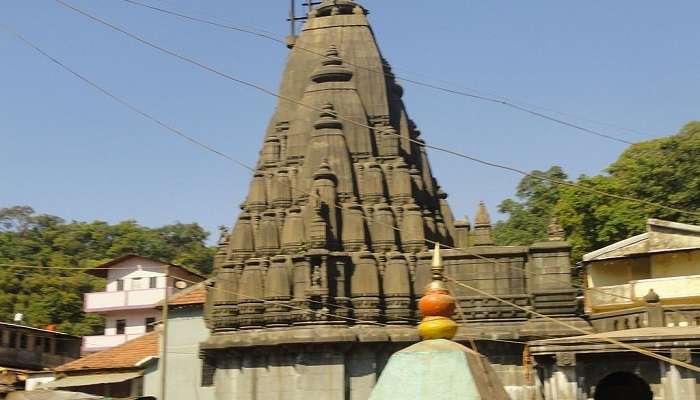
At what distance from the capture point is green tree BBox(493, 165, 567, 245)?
169 ft

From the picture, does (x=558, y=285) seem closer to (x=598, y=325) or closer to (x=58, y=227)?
(x=598, y=325)

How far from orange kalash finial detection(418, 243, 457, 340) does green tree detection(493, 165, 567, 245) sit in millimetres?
47278

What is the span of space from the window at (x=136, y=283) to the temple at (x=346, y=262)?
732 inches

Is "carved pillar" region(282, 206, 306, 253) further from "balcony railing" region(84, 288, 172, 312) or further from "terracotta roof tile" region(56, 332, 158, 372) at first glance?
"balcony railing" region(84, 288, 172, 312)

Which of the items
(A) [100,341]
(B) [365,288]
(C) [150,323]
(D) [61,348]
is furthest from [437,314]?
(D) [61,348]

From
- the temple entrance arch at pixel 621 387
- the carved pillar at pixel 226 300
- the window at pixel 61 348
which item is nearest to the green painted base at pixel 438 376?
the temple entrance arch at pixel 621 387

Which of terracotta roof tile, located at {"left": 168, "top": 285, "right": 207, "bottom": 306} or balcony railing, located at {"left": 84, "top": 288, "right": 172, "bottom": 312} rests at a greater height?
balcony railing, located at {"left": 84, "top": 288, "right": 172, "bottom": 312}

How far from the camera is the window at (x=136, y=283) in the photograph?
1973 inches

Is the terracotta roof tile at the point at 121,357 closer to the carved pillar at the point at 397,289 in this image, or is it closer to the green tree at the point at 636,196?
the carved pillar at the point at 397,289

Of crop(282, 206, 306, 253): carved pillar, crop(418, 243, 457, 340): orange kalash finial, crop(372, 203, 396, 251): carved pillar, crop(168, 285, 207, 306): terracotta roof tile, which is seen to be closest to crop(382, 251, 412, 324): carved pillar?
crop(372, 203, 396, 251): carved pillar

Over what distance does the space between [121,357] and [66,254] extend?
109ft

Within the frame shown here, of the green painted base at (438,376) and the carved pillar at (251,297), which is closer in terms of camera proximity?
the green painted base at (438,376)

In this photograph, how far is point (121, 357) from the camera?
3700cm

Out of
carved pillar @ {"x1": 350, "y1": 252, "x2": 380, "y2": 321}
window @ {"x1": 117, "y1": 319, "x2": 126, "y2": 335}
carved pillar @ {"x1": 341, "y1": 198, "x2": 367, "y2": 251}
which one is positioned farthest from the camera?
window @ {"x1": 117, "y1": 319, "x2": 126, "y2": 335}
